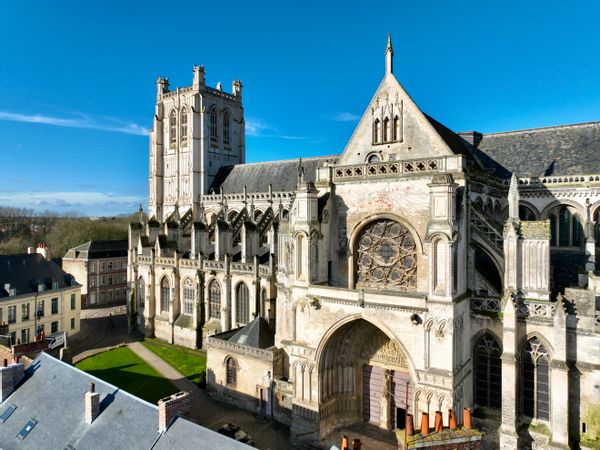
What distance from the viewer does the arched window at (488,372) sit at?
16688mm

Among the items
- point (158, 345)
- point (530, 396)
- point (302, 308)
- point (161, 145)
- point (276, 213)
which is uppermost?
point (161, 145)

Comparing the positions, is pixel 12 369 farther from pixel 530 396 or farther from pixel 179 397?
pixel 530 396

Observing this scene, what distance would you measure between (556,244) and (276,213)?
20229 millimetres

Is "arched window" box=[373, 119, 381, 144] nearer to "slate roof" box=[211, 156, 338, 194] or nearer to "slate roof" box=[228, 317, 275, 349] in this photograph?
"slate roof" box=[228, 317, 275, 349]

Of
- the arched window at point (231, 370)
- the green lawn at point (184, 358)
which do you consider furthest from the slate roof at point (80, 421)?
the green lawn at point (184, 358)

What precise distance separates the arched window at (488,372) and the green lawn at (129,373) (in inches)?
647

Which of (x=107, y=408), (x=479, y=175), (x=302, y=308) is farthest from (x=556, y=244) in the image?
(x=107, y=408)

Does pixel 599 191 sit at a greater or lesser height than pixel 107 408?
greater

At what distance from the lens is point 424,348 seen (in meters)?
15.6

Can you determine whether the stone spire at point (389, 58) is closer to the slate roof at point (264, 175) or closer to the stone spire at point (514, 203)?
the stone spire at point (514, 203)

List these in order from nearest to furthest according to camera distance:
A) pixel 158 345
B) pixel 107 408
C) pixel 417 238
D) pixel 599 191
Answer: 1. pixel 107 408
2. pixel 417 238
3. pixel 599 191
4. pixel 158 345

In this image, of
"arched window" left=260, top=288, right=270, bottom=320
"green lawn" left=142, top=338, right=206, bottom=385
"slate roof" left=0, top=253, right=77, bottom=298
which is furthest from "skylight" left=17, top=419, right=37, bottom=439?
"slate roof" left=0, top=253, right=77, bottom=298

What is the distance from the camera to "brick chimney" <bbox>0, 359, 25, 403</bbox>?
51.0ft

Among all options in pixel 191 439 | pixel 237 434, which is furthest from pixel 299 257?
pixel 191 439
